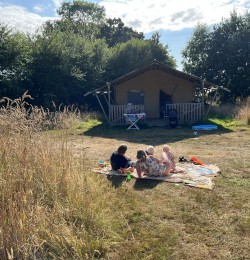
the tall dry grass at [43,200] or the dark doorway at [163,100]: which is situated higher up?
the dark doorway at [163,100]

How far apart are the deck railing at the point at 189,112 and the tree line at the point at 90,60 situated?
25.2ft

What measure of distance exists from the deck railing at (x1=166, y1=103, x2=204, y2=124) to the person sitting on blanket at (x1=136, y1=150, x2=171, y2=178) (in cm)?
1016

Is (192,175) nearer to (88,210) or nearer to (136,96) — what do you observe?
(88,210)

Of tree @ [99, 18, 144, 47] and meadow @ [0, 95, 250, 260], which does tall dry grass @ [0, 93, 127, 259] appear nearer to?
meadow @ [0, 95, 250, 260]

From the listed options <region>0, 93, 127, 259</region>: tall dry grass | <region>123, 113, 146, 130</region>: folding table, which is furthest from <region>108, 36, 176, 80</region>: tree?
<region>0, 93, 127, 259</region>: tall dry grass

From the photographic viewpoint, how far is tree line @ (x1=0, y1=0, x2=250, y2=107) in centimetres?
1758

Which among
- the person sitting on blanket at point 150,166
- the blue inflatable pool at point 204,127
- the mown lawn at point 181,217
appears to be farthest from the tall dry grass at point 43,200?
the blue inflatable pool at point 204,127

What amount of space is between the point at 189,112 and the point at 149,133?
3.92 meters

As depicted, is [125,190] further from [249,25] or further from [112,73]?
[249,25]

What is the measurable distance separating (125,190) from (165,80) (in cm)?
1376

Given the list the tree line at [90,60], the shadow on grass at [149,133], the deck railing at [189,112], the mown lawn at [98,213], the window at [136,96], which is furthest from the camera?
the window at [136,96]

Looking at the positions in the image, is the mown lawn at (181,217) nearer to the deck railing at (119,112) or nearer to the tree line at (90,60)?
the deck railing at (119,112)

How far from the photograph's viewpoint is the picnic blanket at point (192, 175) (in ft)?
20.1

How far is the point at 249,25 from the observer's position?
80.0ft
